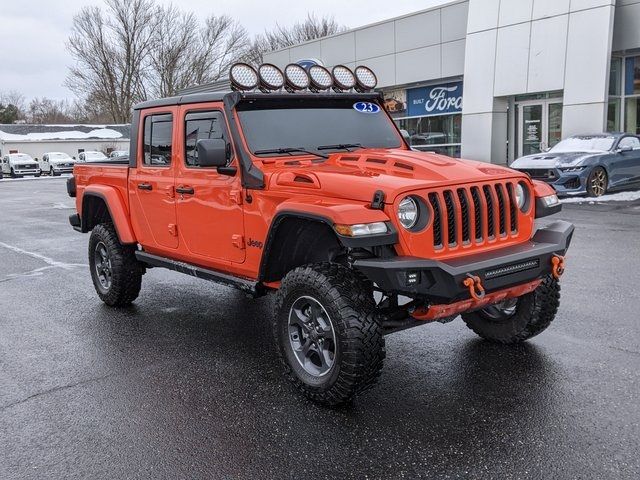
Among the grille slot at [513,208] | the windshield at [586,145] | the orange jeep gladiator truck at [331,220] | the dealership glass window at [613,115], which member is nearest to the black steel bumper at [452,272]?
the orange jeep gladiator truck at [331,220]

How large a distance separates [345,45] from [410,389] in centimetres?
2615

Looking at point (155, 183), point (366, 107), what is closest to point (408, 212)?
point (366, 107)

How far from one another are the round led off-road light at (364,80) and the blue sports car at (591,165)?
33.0ft

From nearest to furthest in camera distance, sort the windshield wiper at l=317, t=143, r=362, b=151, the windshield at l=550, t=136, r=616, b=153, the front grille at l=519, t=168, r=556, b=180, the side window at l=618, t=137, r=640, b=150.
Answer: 1. the windshield wiper at l=317, t=143, r=362, b=151
2. the front grille at l=519, t=168, r=556, b=180
3. the windshield at l=550, t=136, r=616, b=153
4. the side window at l=618, t=137, r=640, b=150

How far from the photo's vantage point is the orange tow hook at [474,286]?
3660 millimetres

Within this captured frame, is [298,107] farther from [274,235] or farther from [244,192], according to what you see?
[274,235]

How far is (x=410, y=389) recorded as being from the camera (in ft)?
14.0

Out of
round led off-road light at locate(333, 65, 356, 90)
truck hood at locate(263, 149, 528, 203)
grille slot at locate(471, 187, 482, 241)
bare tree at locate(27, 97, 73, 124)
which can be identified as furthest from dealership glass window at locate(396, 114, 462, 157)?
bare tree at locate(27, 97, 73, 124)

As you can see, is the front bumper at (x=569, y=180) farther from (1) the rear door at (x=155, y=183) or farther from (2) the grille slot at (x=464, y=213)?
(2) the grille slot at (x=464, y=213)

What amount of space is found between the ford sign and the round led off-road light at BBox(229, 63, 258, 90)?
2138 centimetres

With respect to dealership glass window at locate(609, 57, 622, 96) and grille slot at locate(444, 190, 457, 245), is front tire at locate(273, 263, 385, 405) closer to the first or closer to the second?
grille slot at locate(444, 190, 457, 245)

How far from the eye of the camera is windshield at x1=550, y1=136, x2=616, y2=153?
606 inches

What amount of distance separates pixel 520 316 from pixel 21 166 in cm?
4540

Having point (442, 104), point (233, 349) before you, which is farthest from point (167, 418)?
point (442, 104)
